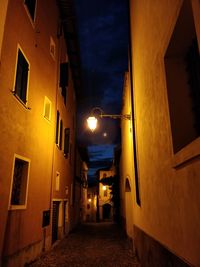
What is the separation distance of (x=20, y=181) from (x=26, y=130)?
1.69 m

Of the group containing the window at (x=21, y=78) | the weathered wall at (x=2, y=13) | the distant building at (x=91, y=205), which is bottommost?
the distant building at (x=91, y=205)

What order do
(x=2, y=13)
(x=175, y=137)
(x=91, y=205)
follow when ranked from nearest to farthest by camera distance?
1. (x=175, y=137)
2. (x=2, y=13)
3. (x=91, y=205)

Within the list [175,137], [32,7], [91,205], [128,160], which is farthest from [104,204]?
[175,137]

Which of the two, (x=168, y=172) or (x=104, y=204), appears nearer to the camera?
(x=168, y=172)

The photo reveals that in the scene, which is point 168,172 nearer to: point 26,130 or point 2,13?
point 26,130

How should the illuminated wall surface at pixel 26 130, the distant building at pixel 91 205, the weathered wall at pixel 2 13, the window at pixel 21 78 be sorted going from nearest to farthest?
the weathered wall at pixel 2 13
the illuminated wall surface at pixel 26 130
the window at pixel 21 78
the distant building at pixel 91 205

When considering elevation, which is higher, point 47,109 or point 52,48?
point 52,48

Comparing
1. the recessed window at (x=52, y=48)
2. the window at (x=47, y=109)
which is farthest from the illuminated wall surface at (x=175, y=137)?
the recessed window at (x=52, y=48)

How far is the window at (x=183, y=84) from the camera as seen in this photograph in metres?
3.42

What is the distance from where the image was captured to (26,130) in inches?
322

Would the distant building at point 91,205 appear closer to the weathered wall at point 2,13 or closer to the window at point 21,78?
the window at point 21,78

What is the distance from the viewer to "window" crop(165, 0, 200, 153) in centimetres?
342

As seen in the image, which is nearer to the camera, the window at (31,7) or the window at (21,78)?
the window at (21,78)

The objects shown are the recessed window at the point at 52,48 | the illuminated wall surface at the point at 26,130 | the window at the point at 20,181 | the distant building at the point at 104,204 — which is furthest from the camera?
the distant building at the point at 104,204
